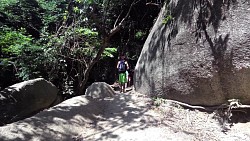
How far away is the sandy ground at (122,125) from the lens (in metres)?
5.13

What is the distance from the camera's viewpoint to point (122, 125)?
573 cm

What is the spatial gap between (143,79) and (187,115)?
2136 millimetres

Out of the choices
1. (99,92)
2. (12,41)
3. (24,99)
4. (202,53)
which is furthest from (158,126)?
(12,41)

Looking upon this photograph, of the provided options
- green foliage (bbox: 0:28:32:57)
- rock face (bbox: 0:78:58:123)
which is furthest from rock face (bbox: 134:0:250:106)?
green foliage (bbox: 0:28:32:57)

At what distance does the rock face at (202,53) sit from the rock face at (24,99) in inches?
162

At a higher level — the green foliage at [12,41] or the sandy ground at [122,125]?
the green foliage at [12,41]

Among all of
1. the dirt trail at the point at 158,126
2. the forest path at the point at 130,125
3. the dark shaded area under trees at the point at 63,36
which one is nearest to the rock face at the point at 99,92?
the forest path at the point at 130,125

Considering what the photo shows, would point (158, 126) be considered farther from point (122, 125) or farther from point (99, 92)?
point (99, 92)

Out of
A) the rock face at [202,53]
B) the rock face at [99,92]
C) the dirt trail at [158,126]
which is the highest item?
the rock face at [202,53]

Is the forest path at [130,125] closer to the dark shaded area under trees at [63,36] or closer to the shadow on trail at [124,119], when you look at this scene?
the shadow on trail at [124,119]

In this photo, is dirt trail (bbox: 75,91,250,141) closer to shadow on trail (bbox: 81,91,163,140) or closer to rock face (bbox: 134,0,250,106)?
shadow on trail (bbox: 81,91,163,140)

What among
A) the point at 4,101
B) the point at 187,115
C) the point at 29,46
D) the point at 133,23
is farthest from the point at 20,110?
the point at 133,23

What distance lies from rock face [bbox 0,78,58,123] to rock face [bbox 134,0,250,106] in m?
4.12

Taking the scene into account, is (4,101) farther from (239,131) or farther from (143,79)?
(239,131)
